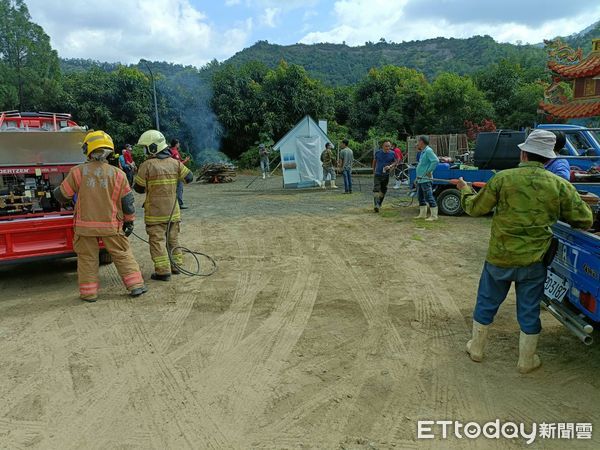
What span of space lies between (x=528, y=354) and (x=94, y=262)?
14.2 feet

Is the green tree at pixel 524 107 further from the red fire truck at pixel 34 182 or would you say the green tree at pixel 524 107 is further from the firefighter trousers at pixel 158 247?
the red fire truck at pixel 34 182

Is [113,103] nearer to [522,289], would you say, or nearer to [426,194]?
[426,194]

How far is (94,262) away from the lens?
4.96 m

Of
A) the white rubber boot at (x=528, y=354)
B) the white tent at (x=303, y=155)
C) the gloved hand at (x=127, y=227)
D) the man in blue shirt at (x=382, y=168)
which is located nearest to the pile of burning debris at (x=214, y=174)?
the white tent at (x=303, y=155)

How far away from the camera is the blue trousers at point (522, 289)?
10.5 feet

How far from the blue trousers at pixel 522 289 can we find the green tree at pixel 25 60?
2826cm

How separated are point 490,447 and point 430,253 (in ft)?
14.2

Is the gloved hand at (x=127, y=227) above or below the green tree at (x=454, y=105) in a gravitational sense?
below

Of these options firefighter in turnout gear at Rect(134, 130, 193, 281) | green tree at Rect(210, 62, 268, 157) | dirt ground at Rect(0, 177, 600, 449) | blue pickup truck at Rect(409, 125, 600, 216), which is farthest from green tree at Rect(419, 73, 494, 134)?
firefighter in turnout gear at Rect(134, 130, 193, 281)

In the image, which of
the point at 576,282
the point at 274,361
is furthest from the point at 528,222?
the point at 274,361

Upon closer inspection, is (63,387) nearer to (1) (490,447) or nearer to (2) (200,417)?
(2) (200,417)

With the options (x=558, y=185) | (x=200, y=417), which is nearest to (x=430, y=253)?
(x=558, y=185)

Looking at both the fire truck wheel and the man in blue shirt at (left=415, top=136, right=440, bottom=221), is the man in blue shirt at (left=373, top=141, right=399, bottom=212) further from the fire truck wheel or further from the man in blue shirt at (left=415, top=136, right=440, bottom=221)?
the fire truck wheel

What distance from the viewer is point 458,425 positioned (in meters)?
2.76
